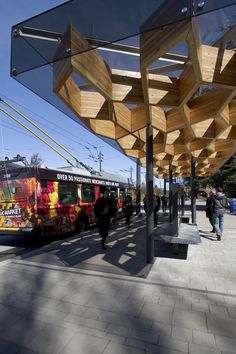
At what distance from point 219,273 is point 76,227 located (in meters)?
6.53

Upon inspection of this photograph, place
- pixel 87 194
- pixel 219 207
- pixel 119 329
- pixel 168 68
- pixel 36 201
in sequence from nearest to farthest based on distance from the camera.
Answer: pixel 119 329
pixel 168 68
pixel 36 201
pixel 219 207
pixel 87 194

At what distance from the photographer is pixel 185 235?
6.49 metres

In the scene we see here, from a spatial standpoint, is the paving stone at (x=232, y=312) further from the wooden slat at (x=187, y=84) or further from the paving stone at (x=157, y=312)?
the wooden slat at (x=187, y=84)

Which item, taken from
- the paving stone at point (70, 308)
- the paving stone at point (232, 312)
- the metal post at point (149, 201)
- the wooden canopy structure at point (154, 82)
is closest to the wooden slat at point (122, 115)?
the wooden canopy structure at point (154, 82)

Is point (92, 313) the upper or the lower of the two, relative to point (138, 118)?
lower

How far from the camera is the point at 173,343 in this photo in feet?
9.71

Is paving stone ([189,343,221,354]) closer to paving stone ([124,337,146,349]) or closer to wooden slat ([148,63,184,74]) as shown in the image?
paving stone ([124,337,146,349])

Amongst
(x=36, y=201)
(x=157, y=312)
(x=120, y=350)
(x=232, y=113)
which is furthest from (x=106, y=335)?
(x=36, y=201)

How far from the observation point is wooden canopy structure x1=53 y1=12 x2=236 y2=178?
3279 mm

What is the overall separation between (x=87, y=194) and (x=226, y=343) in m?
9.22

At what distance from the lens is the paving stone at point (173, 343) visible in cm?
287

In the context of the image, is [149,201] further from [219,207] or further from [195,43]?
[195,43]

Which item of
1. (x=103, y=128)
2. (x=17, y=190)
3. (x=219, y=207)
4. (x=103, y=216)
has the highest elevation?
(x=103, y=128)

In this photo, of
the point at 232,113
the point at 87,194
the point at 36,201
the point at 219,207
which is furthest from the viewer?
the point at 87,194
